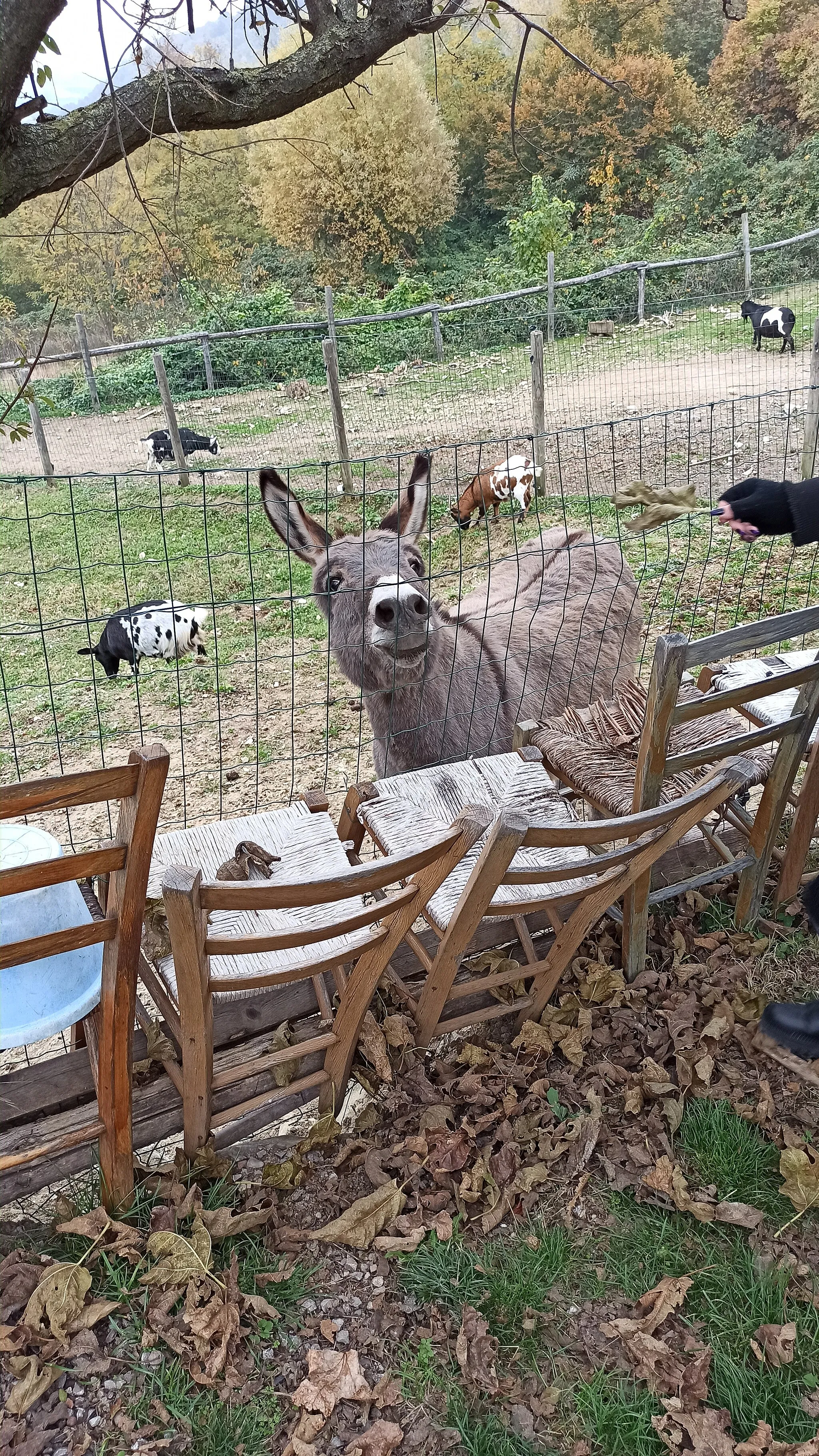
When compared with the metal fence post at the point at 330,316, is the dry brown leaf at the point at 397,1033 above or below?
below

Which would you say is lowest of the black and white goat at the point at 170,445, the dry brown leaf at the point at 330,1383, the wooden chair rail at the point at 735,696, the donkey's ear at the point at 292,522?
the dry brown leaf at the point at 330,1383

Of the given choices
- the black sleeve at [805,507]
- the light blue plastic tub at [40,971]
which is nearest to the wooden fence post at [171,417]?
the black sleeve at [805,507]

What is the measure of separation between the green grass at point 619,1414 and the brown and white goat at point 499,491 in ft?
25.0

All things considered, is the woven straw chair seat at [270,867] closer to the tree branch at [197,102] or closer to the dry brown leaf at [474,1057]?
the dry brown leaf at [474,1057]

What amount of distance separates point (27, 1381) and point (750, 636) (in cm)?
233

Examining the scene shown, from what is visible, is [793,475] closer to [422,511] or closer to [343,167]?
[422,511]

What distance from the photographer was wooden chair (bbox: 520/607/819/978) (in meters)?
2.18

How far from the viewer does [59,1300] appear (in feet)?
6.13

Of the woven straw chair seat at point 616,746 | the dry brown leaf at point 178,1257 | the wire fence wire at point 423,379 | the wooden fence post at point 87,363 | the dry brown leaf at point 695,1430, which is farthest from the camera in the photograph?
the wooden fence post at point 87,363

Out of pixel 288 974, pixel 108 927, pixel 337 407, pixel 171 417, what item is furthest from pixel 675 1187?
pixel 171 417

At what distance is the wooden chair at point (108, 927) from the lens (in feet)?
4.30

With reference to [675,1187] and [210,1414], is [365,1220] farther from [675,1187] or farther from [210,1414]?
[675,1187]

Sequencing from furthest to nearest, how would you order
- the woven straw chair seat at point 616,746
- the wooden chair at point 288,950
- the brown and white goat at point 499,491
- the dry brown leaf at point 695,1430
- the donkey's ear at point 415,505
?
the brown and white goat at point 499,491
the donkey's ear at point 415,505
the woven straw chair seat at point 616,746
the dry brown leaf at point 695,1430
the wooden chair at point 288,950

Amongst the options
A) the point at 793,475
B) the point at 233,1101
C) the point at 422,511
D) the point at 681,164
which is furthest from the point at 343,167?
the point at 233,1101
